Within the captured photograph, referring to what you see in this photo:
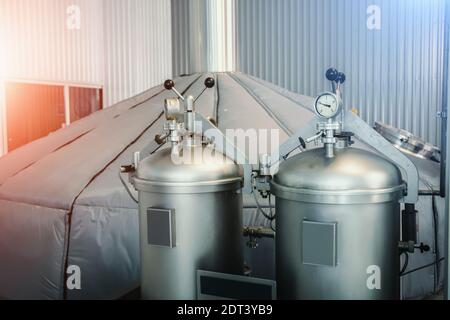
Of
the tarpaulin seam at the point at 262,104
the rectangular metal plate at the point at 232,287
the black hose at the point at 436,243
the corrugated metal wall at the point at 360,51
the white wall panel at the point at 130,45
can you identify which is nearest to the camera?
the rectangular metal plate at the point at 232,287

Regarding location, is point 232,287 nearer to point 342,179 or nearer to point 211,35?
point 342,179

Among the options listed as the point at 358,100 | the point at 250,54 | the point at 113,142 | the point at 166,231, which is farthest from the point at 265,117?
the point at 250,54

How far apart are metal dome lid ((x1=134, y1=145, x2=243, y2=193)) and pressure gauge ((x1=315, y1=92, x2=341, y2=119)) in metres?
0.57

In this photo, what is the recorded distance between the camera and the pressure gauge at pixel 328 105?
247 centimetres

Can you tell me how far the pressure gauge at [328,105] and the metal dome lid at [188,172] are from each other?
570 millimetres

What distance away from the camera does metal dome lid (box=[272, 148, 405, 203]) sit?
229cm

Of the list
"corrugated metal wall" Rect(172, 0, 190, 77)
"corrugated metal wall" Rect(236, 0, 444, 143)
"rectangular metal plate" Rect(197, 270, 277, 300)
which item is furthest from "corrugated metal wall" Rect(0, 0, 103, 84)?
"rectangular metal plate" Rect(197, 270, 277, 300)

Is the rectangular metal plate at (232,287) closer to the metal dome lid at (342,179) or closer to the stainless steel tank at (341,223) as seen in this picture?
the stainless steel tank at (341,223)

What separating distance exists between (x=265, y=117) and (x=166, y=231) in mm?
1831

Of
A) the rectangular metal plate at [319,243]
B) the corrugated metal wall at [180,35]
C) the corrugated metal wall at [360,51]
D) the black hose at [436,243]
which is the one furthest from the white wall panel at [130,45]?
the rectangular metal plate at [319,243]

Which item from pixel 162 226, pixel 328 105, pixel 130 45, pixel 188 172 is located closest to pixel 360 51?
pixel 130 45

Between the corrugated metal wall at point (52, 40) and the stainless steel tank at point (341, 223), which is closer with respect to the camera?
the stainless steel tank at point (341, 223)

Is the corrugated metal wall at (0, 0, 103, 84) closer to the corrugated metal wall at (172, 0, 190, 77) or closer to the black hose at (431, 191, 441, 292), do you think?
the corrugated metal wall at (172, 0, 190, 77)

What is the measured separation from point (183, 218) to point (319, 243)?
714 mm
